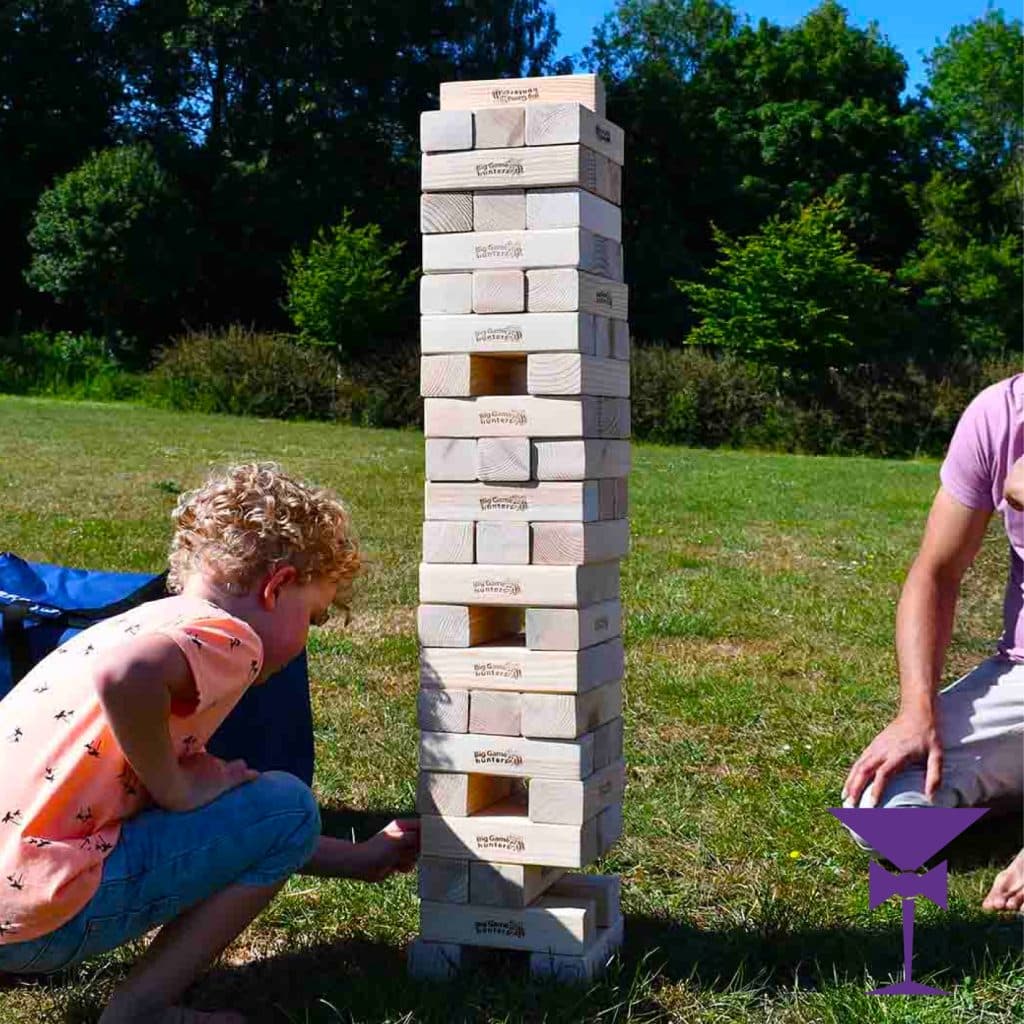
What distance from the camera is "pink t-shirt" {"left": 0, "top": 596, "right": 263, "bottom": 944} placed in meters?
2.38

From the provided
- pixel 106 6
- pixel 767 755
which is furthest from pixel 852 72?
pixel 767 755

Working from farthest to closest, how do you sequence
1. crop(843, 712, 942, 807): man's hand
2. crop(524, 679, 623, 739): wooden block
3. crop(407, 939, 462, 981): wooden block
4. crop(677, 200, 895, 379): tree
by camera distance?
crop(677, 200, 895, 379): tree → crop(843, 712, 942, 807): man's hand → crop(407, 939, 462, 981): wooden block → crop(524, 679, 623, 739): wooden block

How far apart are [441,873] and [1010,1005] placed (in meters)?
1.15

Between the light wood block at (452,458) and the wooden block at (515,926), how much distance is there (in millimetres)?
894

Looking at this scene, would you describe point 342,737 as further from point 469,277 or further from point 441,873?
point 469,277

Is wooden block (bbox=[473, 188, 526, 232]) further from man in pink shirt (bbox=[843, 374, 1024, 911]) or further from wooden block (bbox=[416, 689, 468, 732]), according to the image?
man in pink shirt (bbox=[843, 374, 1024, 911])

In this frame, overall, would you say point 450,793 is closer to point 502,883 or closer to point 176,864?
point 502,883

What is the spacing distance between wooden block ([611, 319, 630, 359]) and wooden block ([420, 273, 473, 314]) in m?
0.33

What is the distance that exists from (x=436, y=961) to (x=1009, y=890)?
1.36 m

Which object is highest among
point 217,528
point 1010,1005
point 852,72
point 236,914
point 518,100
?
point 852,72

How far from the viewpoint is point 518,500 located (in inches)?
109

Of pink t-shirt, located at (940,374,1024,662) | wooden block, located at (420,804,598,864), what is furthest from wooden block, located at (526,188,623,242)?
pink t-shirt, located at (940,374,1024,662)

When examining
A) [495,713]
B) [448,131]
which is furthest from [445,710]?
[448,131]

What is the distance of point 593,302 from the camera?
2.79 metres
